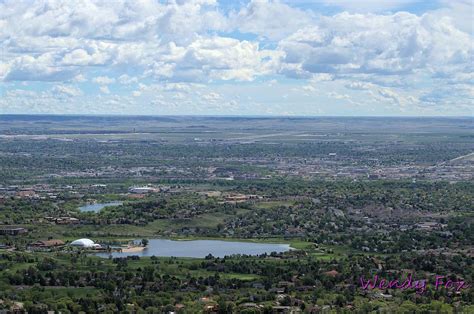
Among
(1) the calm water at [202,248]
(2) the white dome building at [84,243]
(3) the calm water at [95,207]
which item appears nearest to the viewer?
(1) the calm water at [202,248]

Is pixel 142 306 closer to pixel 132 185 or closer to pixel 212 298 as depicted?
pixel 212 298

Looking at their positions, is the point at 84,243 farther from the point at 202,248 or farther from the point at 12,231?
the point at 12,231

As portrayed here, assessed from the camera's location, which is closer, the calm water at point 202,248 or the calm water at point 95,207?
the calm water at point 202,248

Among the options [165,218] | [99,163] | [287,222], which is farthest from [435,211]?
[99,163]
